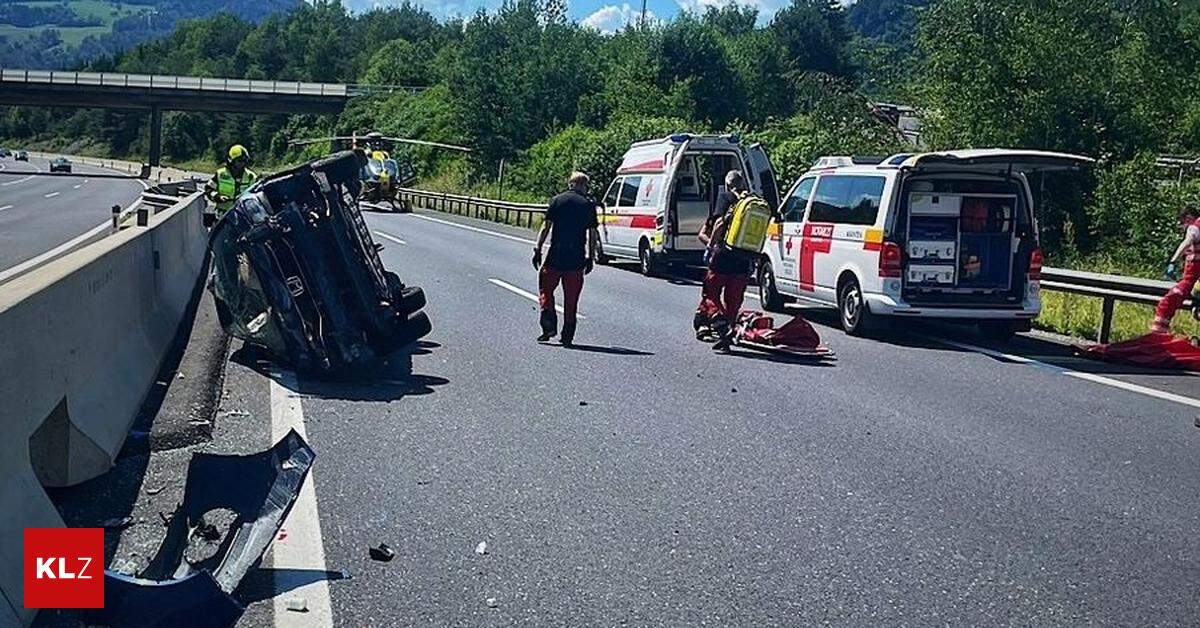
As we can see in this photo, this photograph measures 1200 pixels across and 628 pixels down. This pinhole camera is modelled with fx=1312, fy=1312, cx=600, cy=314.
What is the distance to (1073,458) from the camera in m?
8.13

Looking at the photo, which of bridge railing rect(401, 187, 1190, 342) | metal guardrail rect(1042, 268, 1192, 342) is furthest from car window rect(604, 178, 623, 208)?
metal guardrail rect(1042, 268, 1192, 342)

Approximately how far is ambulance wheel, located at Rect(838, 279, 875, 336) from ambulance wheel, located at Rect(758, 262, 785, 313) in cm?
193

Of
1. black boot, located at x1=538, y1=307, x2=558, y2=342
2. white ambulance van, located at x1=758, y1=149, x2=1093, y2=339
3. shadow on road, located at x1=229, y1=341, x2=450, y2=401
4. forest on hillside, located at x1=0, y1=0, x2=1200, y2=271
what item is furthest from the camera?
forest on hillside, located at x1=0, y1=0, x2=1200, y2=271

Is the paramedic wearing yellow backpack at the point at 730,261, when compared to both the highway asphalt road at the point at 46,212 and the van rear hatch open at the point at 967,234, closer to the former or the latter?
the van rear hatch open at the point at 967,234

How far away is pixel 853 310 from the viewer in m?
14.4

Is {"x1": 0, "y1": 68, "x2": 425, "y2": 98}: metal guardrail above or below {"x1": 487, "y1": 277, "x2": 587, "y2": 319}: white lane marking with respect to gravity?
above

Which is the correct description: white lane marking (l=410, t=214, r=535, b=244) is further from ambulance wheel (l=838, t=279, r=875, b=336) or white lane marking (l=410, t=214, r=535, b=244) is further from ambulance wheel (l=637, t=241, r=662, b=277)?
ambulance wheel (l=838, t=279, r=875, b=336)

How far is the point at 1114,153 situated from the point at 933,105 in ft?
14.4

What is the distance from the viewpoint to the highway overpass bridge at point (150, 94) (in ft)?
238

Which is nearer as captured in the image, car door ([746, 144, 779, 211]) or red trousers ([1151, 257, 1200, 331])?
red trousers ([1151, 257, 1200, 331])

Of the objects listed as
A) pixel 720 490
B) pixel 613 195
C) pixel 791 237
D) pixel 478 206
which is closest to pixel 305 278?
pixel 720 490

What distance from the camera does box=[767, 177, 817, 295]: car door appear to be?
1592 centimetres

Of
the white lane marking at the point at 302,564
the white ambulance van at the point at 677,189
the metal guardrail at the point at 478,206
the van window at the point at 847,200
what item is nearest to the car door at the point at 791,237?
the van window at the point at 847,200

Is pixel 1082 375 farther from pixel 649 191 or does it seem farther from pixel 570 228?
pixel 649 191
